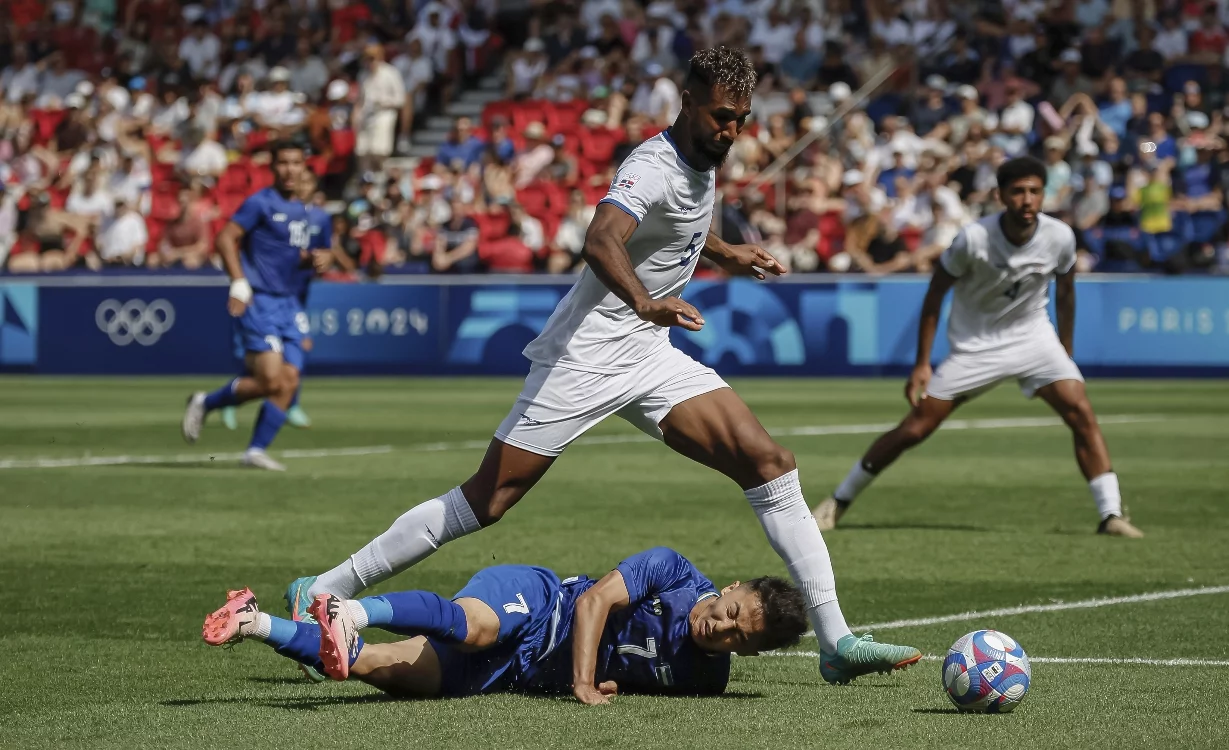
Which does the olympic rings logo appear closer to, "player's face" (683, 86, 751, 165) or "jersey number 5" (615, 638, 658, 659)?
"player's face" (683, 86, 751, 165)

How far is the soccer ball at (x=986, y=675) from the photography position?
18.8 feet

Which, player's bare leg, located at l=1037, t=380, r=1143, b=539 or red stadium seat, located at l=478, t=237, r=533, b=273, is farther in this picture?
red stadium seat, located at l=478, t=237, r=533, b=273

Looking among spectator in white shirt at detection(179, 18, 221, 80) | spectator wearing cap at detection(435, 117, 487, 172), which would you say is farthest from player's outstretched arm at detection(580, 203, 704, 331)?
spectator in white shirt at detection(179, 18, 221, 80)

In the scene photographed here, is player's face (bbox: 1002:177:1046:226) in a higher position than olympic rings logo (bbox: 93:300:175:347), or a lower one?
higher

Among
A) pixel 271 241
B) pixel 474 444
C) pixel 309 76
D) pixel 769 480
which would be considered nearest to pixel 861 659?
pixel 769 480

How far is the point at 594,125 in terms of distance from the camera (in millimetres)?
28609

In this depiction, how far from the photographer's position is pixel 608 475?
13914mm

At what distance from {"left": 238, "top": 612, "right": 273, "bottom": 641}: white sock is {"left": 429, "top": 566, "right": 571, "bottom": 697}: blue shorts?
69cm

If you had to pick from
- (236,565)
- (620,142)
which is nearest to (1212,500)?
(236,565)

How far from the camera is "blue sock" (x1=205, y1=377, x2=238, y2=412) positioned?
1412cm

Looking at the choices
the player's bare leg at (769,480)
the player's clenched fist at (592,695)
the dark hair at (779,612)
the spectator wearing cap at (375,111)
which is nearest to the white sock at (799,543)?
the player's bare leg at (769,480)

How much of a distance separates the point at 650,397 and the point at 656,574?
27.3 inches

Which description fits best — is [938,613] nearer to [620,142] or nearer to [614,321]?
[614,321]

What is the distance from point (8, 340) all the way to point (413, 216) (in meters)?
6.36
